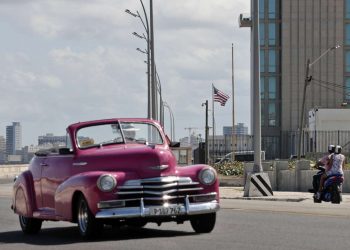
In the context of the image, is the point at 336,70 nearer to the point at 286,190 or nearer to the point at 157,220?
the point at 286,190

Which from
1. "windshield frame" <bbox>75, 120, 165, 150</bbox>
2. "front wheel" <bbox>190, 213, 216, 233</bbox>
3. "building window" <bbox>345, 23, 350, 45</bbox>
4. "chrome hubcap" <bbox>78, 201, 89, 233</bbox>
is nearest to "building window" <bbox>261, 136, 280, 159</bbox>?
"building window" <bbox>345, 23, 350, 45</bbox>

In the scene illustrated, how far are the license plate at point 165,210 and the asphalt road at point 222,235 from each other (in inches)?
15.9

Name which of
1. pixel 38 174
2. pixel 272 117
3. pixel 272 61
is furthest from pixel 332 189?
pixel 272 61

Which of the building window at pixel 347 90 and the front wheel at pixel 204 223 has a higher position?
the building window at pixel 347 90

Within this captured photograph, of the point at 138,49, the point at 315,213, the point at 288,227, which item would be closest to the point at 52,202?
the point at 288,227

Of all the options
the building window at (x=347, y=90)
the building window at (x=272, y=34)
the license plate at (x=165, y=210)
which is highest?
the building window at (x=272, y=34)

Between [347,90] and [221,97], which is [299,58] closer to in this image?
[347,90]

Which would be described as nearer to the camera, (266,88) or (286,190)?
(286,190)

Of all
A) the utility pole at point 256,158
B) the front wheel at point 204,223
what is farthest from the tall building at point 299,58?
the front wheel at point 204,223

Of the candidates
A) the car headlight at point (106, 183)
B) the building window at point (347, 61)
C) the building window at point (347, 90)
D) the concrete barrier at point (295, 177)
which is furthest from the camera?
the building window at point (347, 61)

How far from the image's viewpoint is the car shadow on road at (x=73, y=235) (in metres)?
13.8

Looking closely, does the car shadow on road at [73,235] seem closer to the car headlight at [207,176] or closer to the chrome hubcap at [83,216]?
the chrome hubcap at [83,216]

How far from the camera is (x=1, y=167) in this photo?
73875mm

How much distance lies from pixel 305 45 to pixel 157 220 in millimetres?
93967
